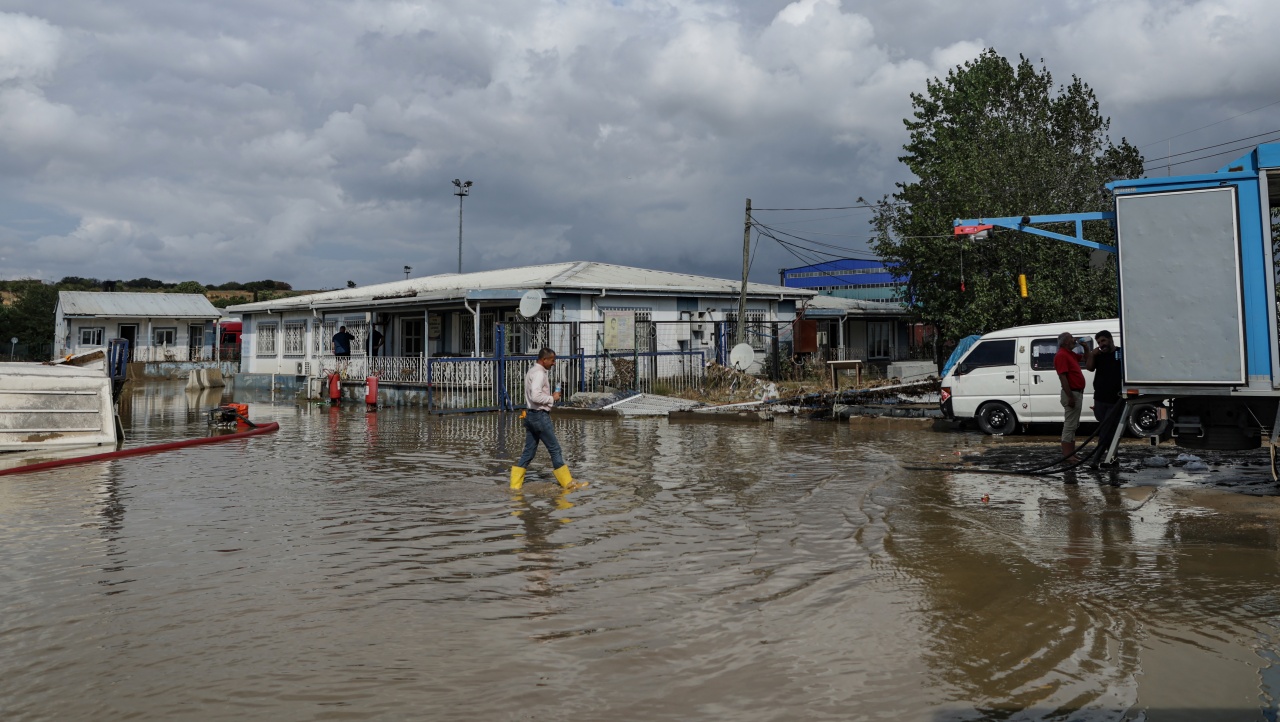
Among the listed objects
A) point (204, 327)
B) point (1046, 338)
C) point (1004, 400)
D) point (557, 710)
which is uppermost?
point (204, 327)

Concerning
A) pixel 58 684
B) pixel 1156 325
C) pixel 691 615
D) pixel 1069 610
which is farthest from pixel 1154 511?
pixel 58 684

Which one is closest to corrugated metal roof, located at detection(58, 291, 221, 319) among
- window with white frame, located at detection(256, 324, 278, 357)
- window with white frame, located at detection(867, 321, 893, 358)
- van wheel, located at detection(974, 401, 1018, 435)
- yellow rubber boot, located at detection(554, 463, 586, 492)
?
window with white frame, located at detection(256, 324, 278, 357)

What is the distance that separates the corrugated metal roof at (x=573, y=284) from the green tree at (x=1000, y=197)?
15.5ft

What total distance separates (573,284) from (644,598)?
61.7ft

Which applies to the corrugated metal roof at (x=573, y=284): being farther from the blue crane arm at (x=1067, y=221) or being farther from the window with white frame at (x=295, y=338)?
the blue crane arm at (x=1067, y=221)

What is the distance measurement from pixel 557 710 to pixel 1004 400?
13.1m

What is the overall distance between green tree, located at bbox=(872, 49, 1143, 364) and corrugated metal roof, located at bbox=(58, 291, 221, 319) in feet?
125

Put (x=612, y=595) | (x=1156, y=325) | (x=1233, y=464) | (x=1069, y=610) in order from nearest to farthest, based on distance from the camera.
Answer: (x=1069, y=610), (x=612, y=595), (x=1156, y=325), (x=1233, y=464)

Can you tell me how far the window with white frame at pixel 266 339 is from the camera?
3538 cm

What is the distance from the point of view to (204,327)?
50406 mm

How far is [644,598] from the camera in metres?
5.55

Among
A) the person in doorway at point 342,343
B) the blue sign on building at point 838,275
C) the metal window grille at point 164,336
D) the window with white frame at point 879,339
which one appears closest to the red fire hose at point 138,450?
the person in doorway at point 342,343

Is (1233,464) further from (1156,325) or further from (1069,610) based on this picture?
(1069,610)

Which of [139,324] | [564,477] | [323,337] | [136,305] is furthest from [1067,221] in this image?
[136,305]
